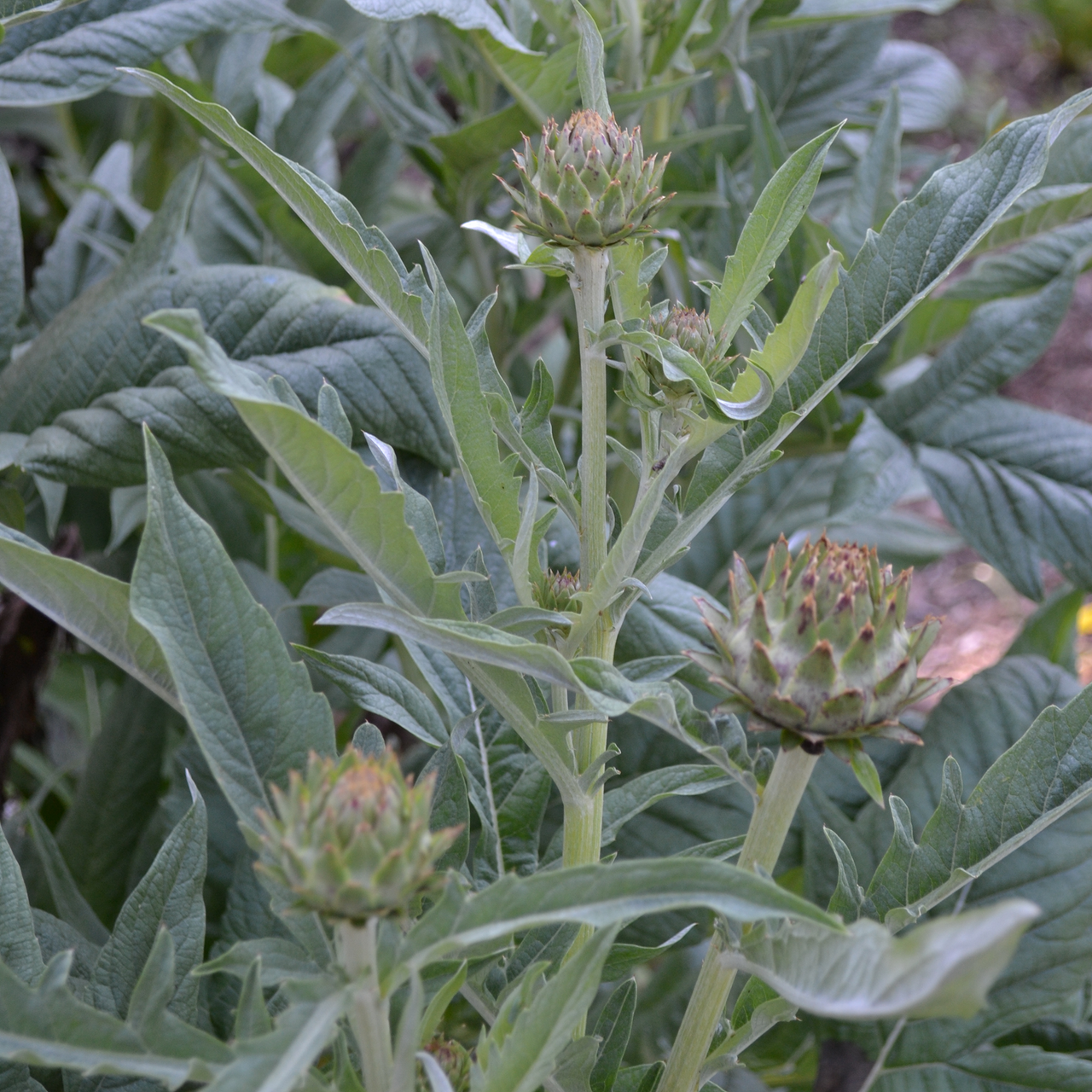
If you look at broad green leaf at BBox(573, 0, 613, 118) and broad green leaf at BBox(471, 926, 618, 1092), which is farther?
broad green leaf at BBox(573, 0, 613, 118)

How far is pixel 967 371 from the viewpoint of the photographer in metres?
1.19

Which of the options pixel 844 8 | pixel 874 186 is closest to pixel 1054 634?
pixel 874 186

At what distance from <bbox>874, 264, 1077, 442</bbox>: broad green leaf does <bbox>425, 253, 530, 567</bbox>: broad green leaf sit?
27.9 inches

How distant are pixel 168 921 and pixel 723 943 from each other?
0.97 ft

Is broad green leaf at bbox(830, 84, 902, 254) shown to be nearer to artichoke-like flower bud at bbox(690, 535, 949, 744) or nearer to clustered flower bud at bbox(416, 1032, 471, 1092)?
artichoke-like flower bud at bbox(690, 535, 949, 744)

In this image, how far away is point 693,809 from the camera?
0.96 meters

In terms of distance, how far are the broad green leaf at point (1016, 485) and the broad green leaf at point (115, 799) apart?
0.80 metres

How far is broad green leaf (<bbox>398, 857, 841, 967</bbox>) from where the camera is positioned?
17.8 inches

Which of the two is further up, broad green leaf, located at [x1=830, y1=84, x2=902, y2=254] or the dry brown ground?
broad green leaf, located at [x1=830, y1=84, x2=902, y2=254]

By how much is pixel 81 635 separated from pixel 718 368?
1.18ft

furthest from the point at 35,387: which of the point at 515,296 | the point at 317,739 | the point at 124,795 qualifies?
the point at 515,296

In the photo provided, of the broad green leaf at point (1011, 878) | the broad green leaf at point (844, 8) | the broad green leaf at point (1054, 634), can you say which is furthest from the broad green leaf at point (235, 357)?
the broad green leaf at point (1054, 634)

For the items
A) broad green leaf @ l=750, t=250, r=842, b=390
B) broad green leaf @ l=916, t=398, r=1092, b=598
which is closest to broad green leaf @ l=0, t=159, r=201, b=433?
broad green leaf @ l=750, t=250, r=842, b=390

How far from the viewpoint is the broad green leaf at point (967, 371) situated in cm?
117
